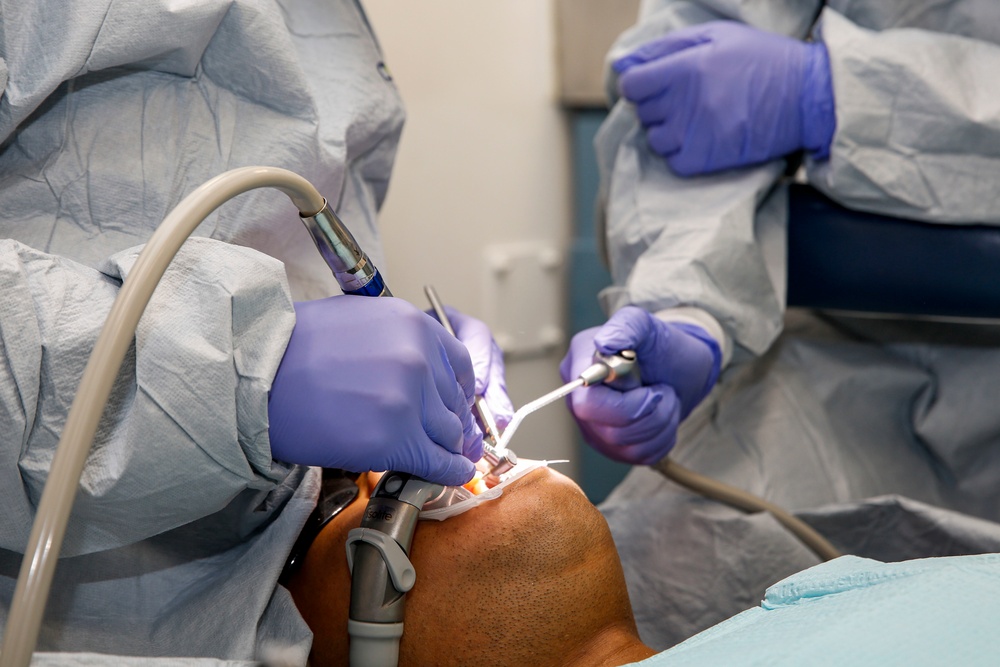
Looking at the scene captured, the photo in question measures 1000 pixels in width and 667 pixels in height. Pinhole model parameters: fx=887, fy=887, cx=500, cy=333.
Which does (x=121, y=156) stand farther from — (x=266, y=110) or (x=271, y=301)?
(x=271, y=301)

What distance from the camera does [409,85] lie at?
171cm

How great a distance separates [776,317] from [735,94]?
13.1 inches

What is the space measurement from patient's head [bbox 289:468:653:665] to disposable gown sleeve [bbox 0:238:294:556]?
21 centimetres

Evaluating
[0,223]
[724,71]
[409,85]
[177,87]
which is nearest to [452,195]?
[409,85]

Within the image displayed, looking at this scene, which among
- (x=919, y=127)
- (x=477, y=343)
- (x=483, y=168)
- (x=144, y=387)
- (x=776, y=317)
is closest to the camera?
(x=144, y=387)

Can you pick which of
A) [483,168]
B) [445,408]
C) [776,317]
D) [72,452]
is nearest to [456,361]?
[445,408]

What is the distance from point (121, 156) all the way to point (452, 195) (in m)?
1.02

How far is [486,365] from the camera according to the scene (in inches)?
41.9

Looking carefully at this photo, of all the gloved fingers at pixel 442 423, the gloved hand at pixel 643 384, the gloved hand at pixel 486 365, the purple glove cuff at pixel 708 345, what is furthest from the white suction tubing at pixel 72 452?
the purple glove cuff at pixel 708 345

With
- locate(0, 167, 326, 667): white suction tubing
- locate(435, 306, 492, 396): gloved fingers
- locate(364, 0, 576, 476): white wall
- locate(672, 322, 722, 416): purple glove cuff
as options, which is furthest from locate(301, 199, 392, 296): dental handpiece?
locate(364, 0, 576, 476): white wall

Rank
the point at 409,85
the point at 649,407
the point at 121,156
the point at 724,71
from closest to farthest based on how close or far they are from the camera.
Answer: the point at 121,156, the point at 649,407, the point at 724,71, the point at 409,85

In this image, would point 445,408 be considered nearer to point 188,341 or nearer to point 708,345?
point 188,341

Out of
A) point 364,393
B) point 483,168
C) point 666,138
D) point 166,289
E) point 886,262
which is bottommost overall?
point 483,168

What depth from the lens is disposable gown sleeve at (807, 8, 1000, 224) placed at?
120cm
